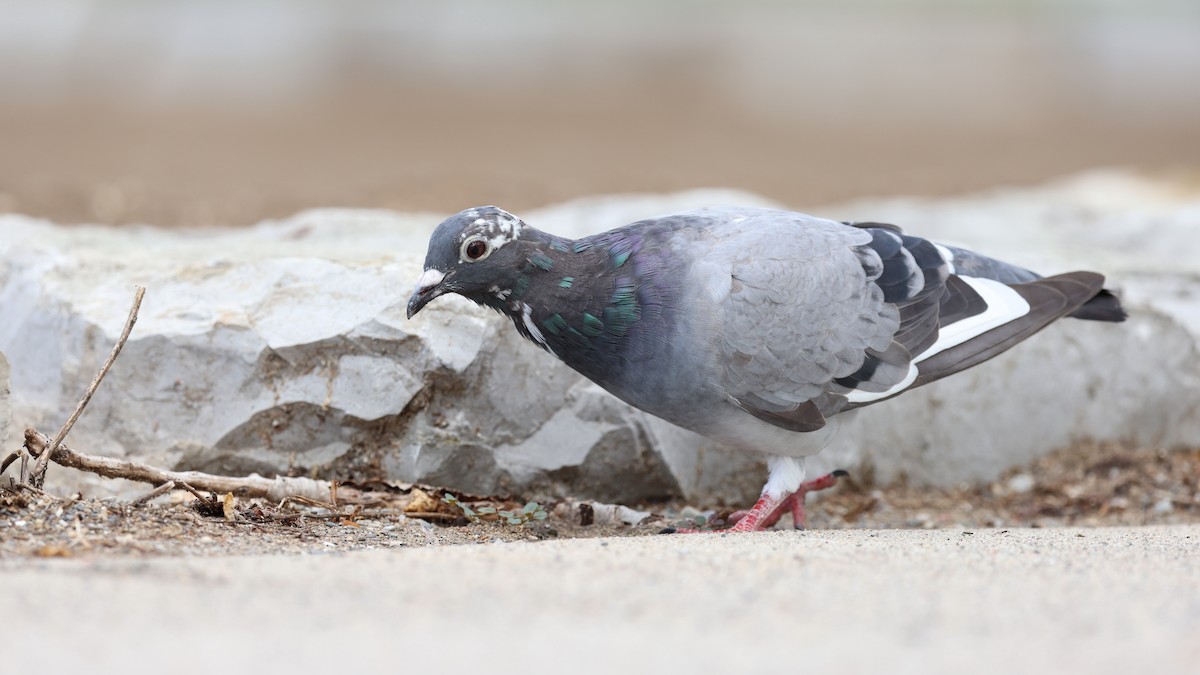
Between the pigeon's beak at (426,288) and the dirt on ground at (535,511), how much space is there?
0.72 m

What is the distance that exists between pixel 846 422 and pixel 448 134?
36.8 feet

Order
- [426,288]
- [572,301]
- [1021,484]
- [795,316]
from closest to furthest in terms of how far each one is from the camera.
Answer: [426,288], [572,301], [795,316], [1021,484]

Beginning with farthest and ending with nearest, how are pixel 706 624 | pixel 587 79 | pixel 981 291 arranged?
pixel 587 79
pixel 981 291
pixel 706 624

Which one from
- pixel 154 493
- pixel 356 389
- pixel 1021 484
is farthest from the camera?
pixel 1021 484

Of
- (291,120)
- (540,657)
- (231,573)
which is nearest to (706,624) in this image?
(540,657)

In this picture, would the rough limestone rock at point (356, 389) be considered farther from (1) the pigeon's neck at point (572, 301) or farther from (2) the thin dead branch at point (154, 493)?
(2) the thin dead branch at point (154, 493)

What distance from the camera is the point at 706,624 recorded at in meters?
2.51

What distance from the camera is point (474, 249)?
409 centimetres

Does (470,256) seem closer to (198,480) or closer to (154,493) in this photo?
(198,480)

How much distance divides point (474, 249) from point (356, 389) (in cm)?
86

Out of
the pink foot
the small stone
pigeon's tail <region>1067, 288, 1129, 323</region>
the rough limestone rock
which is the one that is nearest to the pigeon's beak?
the rough limestone rock

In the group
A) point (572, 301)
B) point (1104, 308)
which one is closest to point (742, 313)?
point (572, 301)

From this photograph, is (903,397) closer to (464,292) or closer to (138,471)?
(464,292)

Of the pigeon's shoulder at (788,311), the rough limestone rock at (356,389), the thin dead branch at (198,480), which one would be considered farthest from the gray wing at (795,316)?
the thin dead branch at (198,480)
